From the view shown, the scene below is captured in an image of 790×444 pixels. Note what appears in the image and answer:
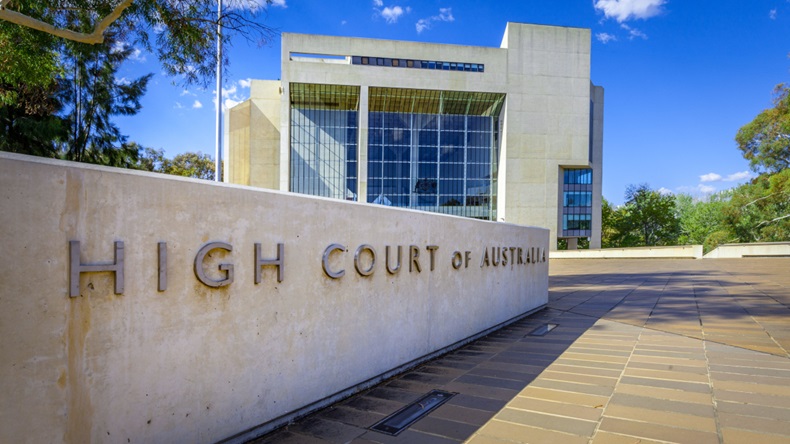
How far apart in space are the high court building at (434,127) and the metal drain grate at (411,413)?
Answer: 37.7 meters

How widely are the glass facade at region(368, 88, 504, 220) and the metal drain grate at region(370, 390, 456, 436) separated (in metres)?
39.2

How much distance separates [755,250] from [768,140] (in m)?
14.0

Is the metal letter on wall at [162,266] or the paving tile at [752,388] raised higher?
the metal letter on wall at [162,266]

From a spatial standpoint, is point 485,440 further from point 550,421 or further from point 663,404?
point 663,404

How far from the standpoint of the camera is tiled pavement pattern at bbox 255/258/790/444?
277cm

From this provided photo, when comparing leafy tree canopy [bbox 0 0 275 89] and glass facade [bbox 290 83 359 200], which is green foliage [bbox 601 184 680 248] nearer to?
glass facade [bbox 290 83 359 200]

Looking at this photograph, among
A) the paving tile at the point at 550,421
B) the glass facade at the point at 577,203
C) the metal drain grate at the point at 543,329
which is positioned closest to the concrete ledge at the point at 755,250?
the glass facade at the point at 577,203

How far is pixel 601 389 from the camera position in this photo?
357 centimetres

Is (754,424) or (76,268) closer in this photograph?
(76,268)

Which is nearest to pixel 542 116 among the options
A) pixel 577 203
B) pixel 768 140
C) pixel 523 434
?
pixel 577 203

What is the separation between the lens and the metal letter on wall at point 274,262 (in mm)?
2779

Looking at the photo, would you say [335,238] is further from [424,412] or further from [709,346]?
[709,346]

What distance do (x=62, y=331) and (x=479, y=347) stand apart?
4.28 metres

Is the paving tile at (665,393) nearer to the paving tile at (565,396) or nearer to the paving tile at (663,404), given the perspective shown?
the paving tile at (663,404)
